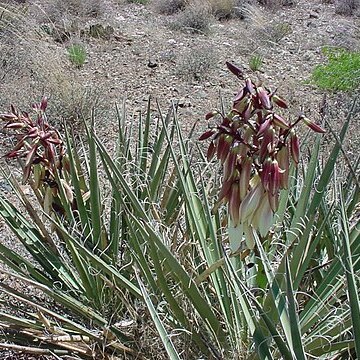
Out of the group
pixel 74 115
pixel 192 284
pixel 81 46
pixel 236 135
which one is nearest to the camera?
pixel 236 135

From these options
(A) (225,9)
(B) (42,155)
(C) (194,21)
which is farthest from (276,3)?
(B) (42,155)

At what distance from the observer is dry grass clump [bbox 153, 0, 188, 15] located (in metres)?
8.31

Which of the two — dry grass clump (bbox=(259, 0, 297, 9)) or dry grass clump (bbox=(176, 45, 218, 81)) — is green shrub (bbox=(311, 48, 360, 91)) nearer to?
dry grass clump (bbox=(176, 45, 218, 81))

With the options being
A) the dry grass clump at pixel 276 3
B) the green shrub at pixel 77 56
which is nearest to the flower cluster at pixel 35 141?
the green shrub at pixel 77 56

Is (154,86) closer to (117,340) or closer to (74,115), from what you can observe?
(74,115)

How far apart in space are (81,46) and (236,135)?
5.14 metres

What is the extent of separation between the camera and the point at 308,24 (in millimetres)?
7441

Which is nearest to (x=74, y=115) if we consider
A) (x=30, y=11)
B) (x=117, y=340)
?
(x=117, y=340)

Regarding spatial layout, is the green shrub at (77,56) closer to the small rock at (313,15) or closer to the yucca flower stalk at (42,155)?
the small rock at (313,15)

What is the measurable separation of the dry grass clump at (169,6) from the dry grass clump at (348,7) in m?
2.02

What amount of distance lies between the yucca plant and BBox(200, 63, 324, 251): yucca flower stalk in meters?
0.04

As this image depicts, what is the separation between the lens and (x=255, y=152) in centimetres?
106

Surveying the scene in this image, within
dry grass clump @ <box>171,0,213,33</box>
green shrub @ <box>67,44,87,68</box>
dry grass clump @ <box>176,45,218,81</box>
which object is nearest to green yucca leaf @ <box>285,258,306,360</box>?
dry grass clump @ <box>176,45,218,81</box>

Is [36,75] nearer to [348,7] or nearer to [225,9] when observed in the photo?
[225,9]
